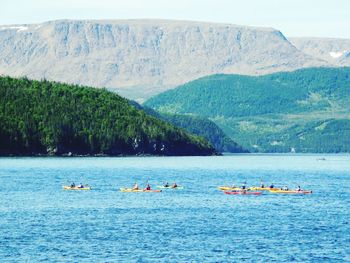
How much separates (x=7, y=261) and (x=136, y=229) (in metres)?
24.5

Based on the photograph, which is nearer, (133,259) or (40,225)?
(133,259)

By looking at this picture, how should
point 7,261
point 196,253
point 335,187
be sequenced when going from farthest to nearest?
point 335,187, point 196,253, point 7,261

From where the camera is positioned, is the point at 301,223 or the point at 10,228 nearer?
the point at 10,228

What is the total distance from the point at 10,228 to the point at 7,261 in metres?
21.0

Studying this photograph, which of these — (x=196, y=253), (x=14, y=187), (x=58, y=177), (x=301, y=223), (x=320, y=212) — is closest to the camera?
(x=196, y=253)

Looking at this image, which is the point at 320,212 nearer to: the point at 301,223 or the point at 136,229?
the point at 301,223

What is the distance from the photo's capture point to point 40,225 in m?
110

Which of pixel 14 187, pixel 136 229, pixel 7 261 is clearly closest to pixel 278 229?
pixel 136 229

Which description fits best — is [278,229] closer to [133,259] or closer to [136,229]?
[136,229]

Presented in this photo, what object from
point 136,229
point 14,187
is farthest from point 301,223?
point 14,187

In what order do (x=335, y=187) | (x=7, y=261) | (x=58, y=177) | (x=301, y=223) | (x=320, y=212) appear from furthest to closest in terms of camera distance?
(x=58, y=177) < (x=335, y=187) < (x=320, y=212) < (x=301, y=223) < (x=7, y=261)

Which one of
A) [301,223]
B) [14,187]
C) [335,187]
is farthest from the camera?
[335,187]

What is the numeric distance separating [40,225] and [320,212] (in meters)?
40.1

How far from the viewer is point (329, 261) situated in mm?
89000
